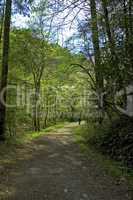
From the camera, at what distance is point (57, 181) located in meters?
8.38

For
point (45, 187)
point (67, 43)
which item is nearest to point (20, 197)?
point (45, 187)

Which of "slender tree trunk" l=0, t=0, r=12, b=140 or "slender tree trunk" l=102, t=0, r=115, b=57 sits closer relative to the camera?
"slender tree trunk" l=102, t=0, r=115, b=57

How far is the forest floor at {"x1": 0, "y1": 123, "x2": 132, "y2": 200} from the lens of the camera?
7203mm

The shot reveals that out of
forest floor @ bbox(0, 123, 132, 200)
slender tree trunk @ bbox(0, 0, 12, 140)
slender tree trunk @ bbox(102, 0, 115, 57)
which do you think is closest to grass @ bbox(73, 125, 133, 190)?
forest floor @ bbox(0, 123, 132, 200)

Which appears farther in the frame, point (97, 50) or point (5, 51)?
point (5, 51)

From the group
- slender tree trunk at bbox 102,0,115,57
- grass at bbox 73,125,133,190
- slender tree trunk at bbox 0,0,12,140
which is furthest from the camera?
slender tree trunk at bbox 0,0,12,140

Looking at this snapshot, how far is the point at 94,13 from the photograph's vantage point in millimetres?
13164

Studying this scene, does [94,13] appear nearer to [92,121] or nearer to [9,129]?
[92,121]

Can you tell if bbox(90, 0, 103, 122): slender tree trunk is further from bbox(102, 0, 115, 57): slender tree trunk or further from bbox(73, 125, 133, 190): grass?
bbox(73, 125, 133, 190): grass

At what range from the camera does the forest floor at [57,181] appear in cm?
720

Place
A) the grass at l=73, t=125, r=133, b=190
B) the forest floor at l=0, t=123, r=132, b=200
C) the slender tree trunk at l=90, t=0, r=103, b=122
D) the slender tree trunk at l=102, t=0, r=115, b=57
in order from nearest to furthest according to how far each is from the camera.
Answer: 1. the forest floor at l=0, t=123, r=132, b=200
2. the grass at l=73, t=125, r=133, b=190
3. the slender tree trunk at l=102, t=0, r=115, b=57
4. the slender tree trunk at l=90, t=0, r=103, b=122

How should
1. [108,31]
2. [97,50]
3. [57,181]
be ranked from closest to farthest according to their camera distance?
[57,181] → [108,31] → [97,50]

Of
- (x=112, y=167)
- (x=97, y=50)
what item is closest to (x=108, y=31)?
(x=97, y=50)

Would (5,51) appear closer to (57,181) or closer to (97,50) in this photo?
(97,50)
